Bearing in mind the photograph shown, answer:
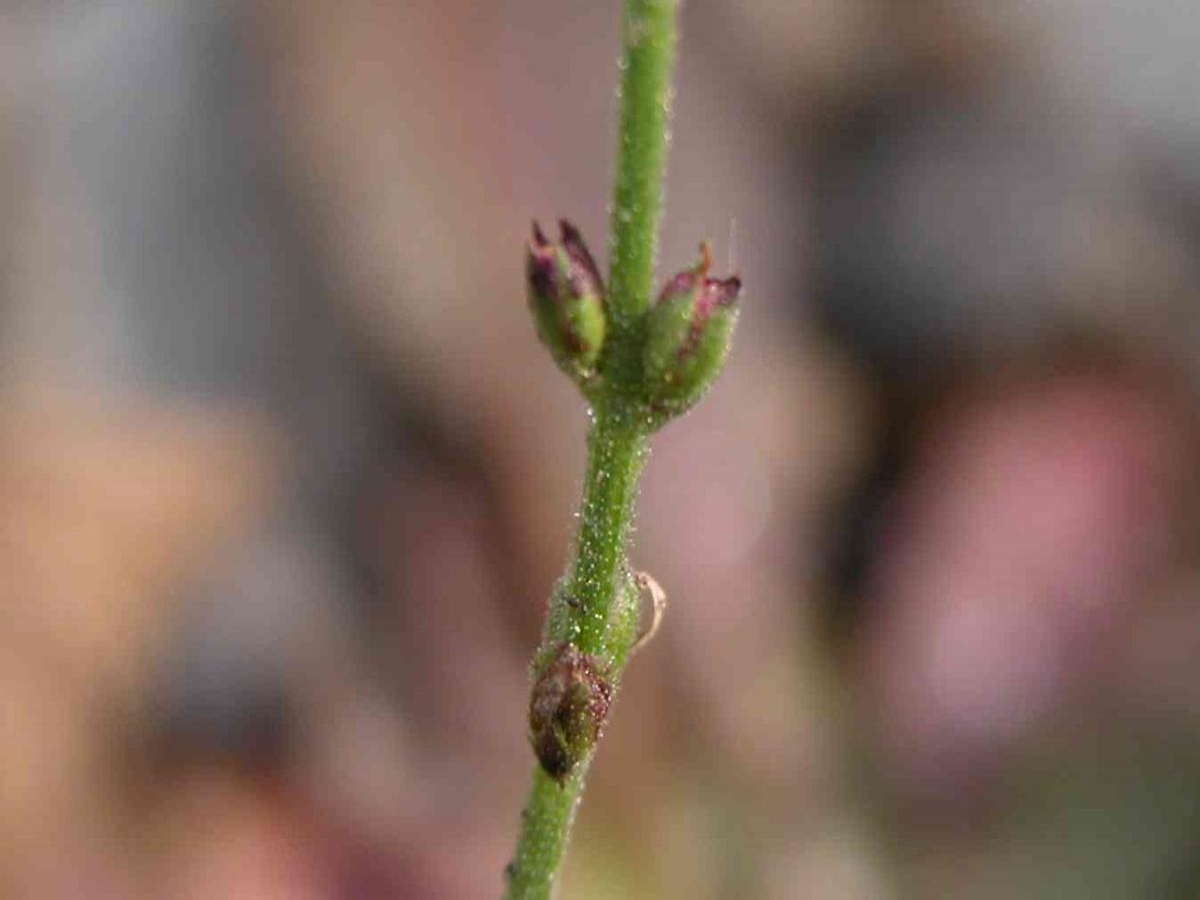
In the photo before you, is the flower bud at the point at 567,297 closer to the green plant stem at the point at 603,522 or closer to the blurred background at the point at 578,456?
the green plant stem at the point at 603,522

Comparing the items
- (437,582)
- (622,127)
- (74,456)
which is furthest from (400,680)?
(622,127)

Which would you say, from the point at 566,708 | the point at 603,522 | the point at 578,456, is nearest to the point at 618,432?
the point at 603,522

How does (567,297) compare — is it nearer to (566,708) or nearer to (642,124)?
(642,124)

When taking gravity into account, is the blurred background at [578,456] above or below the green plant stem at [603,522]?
above

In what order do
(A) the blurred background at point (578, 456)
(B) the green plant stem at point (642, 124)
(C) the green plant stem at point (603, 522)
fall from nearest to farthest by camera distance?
A: 1. (B) the green plant stem at point (642, 124)
2. (C) the green plant stem at point (603, 522)
3. (A) the blurred background at point (578, 456)

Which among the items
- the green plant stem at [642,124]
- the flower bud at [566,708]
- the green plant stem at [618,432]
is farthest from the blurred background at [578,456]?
the green plant stem at [642,124]

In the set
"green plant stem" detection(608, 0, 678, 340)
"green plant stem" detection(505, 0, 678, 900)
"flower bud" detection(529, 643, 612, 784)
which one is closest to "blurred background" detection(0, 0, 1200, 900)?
"green plant stem" detection(505, 0, 678, 900)

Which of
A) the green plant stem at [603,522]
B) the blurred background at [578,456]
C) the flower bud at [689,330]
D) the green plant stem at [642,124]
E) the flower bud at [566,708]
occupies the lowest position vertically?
the flower bud at [566,708]

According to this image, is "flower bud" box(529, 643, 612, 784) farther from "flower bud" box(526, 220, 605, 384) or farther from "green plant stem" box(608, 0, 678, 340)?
"green plant stem" box(608, 0, 678, 340)

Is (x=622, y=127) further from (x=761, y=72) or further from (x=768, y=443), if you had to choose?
(x=761, y=72)
